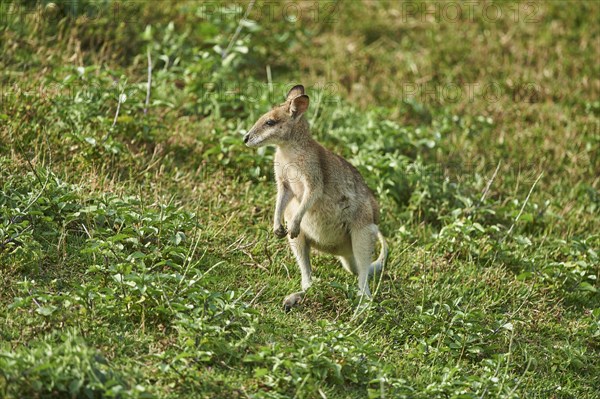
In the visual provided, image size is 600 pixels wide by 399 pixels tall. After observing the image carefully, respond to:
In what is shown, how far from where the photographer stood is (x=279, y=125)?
20.7ft

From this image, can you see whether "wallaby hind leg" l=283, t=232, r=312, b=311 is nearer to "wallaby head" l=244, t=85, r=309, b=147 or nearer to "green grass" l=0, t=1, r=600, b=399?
"green grass" l=0, t=1, r=600, b=399

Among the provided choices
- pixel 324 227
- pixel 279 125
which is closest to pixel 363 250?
pixel 324 227

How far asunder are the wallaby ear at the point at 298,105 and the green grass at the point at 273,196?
1.09 m

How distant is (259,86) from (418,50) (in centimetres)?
249

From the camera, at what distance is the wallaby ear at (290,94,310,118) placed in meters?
6.34

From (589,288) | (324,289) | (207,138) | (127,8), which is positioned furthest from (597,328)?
(127,8)

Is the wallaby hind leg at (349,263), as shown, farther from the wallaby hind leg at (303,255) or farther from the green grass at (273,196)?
the wallaby hind leg at (303,255)

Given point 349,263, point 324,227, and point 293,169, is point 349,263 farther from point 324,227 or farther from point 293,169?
point 293,169

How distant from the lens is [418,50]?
10.5 m

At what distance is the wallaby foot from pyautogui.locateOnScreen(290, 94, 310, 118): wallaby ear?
132 cm

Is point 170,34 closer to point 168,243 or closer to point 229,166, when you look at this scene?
point 229,166

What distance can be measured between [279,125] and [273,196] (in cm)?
126

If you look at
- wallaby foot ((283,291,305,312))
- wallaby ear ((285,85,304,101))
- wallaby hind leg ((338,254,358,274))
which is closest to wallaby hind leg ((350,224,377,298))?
wallaby hind leg ((338,254,358,274))

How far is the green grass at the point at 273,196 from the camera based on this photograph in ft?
16.7
